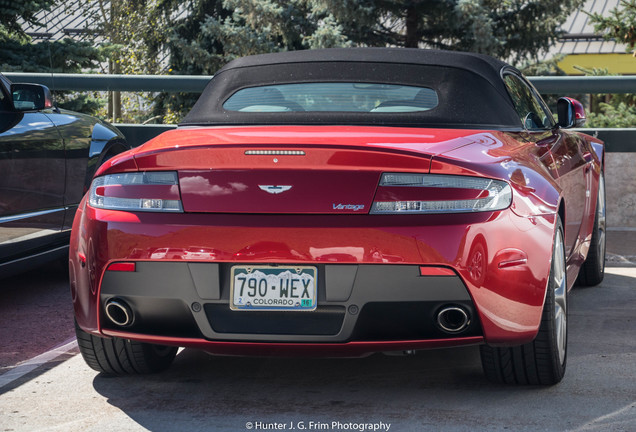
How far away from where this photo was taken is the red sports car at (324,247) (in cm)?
367

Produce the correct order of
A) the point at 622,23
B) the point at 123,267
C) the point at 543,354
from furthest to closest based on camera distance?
the point at 622,23 < the point at 543,354 < the point at 123,267

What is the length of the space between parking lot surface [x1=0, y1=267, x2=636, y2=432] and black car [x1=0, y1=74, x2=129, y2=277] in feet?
2.79

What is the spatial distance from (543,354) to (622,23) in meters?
10.6

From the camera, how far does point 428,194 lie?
12.1ft

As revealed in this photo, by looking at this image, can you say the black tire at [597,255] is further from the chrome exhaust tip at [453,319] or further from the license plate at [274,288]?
the license plate at [274,288]

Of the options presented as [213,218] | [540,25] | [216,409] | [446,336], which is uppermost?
[213,218]

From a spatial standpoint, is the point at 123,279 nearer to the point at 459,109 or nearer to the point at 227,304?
the point at 227,304

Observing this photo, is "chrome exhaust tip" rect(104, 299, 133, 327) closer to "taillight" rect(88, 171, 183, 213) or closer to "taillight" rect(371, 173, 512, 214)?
"taillight" rect(88, 171, 183, 213)

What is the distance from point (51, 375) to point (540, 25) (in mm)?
18254

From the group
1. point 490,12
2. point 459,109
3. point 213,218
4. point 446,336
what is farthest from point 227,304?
point 490,12

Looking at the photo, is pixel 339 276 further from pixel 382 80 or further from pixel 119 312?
pixel 382 80

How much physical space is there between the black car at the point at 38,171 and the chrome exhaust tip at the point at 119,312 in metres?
2.00

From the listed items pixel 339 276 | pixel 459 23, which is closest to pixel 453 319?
pixel 339 276

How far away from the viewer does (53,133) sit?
638 cm
